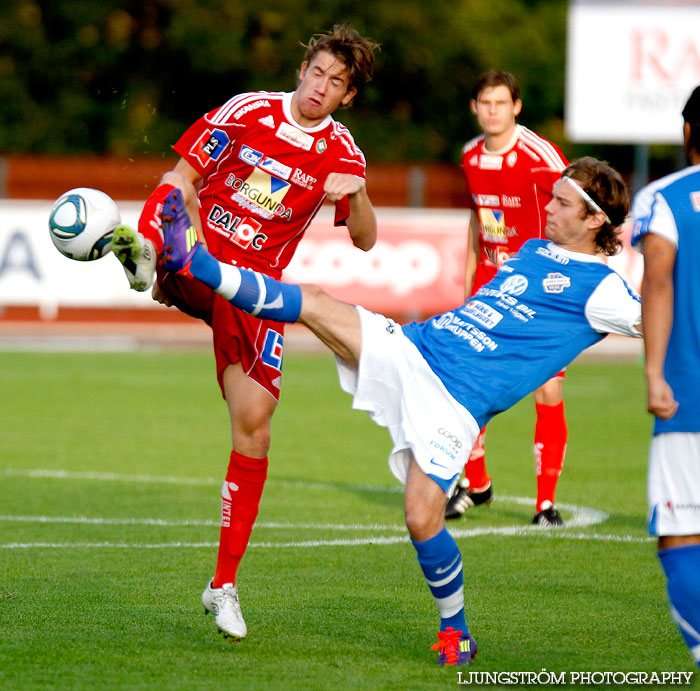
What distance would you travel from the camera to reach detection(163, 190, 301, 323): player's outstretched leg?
4504 millimetres

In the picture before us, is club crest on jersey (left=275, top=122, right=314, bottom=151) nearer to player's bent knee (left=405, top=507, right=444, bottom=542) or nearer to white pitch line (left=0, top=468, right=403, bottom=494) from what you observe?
player's bent knee (left=405, top=507, right=444, bottom=542)

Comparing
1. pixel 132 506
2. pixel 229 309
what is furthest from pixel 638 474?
pixel 229 309

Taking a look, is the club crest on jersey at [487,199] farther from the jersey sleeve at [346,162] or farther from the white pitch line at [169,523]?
the jersey sleeve at [346,162]

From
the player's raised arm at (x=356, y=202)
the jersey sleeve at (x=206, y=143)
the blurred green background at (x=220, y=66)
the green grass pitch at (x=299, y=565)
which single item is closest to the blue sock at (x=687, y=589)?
the green grass pitch at (x=299, y=565)

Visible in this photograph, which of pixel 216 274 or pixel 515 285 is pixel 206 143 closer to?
pixel 216 274

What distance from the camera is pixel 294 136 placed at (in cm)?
543

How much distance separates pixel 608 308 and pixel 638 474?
4.96 m

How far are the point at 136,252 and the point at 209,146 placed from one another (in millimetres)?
997

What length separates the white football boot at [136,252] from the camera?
4.50 m

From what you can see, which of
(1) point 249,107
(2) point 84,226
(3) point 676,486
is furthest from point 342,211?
(3) point 676,486

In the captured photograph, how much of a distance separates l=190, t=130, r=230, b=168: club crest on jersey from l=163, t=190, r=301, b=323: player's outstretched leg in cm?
81

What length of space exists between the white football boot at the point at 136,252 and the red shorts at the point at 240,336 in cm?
Result: 67

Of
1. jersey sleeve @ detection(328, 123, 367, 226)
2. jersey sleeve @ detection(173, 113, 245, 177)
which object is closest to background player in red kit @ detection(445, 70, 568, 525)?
jersey sleeve @ detection(328, 123, 367, 226)

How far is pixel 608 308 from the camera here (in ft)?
15.2
